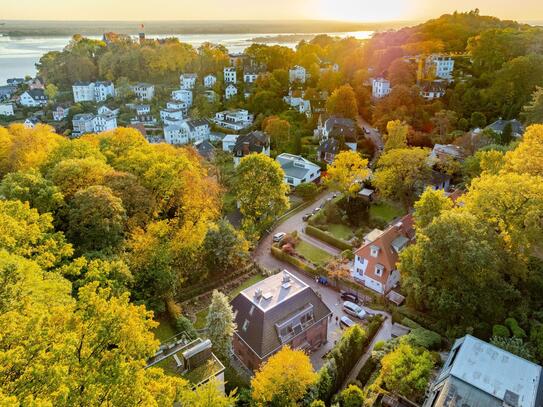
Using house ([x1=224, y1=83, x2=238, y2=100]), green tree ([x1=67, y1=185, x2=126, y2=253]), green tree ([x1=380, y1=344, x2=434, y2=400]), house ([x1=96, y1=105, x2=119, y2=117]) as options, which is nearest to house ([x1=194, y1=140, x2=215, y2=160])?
house ([x1=224, y1=83, x2=238, y2=100])

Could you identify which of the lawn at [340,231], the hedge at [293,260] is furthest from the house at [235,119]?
the hedge at [293,260]

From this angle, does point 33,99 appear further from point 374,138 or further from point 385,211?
point 385,211

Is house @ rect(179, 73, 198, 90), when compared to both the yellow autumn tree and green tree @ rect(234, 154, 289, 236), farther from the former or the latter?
the yellow autumn tree

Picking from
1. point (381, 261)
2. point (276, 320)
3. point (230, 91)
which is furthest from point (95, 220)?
point (230, 91)

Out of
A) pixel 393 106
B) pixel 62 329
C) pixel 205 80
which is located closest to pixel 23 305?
pixel 62 329

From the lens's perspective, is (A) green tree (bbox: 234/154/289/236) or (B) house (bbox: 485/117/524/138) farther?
(B) house (bbox: 485/117/524/138)

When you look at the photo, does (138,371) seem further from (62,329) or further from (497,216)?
(497,216)

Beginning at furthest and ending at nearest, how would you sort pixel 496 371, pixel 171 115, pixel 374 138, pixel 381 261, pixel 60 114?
pixel 60 114, pixel 171 115, pixel 374 138, pixel 381 261, pixel 496 371

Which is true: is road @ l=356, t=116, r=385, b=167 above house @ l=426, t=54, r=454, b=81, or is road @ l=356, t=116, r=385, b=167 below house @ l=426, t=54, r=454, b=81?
below
